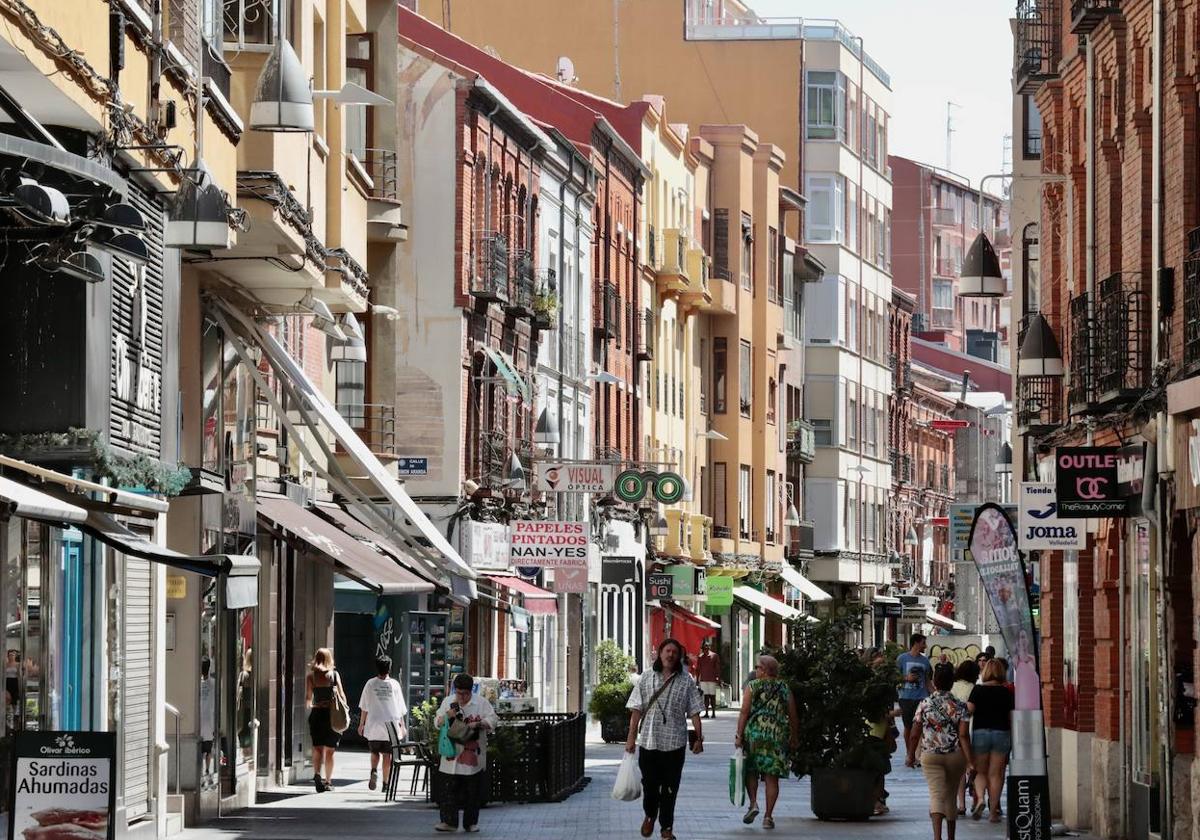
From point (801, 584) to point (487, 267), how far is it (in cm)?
3594

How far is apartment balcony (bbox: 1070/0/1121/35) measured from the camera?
26.5m

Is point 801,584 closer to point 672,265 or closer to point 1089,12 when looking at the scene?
point 672,265

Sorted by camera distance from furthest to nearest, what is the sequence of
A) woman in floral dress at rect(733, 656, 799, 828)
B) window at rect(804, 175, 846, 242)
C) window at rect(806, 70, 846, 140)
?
1. window at rect(804, 175, 846, 242)
2. window at rect(806, 70, 846, 140)
3. woman in floral dress at rect(733, 656, 799, 828)

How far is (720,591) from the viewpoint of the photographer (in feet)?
232

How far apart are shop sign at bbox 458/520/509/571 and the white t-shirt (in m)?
12.6

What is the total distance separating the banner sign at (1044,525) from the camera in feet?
87.8

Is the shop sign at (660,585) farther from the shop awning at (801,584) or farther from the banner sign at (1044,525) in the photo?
the banner sign at (1044,525)

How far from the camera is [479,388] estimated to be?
4775cm

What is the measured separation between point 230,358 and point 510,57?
48.3m

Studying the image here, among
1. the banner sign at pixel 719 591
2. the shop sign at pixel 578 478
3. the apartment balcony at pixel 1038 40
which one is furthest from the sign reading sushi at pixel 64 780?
the banner sign at pixel 719 591

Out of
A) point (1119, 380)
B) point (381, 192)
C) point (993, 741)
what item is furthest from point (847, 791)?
point (381, 192)

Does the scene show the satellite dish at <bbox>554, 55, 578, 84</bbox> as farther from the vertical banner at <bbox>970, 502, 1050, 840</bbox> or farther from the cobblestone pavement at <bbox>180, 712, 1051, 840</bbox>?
the vertical banner at <bbox>970, 502, 1050, 840</bbox>

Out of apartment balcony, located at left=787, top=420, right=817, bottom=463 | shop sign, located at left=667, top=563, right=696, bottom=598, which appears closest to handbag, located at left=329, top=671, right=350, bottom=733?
shop sign, located at left=667, top=563, right=696, bottom=598

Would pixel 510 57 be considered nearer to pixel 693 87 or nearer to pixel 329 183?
pixel 693 87
